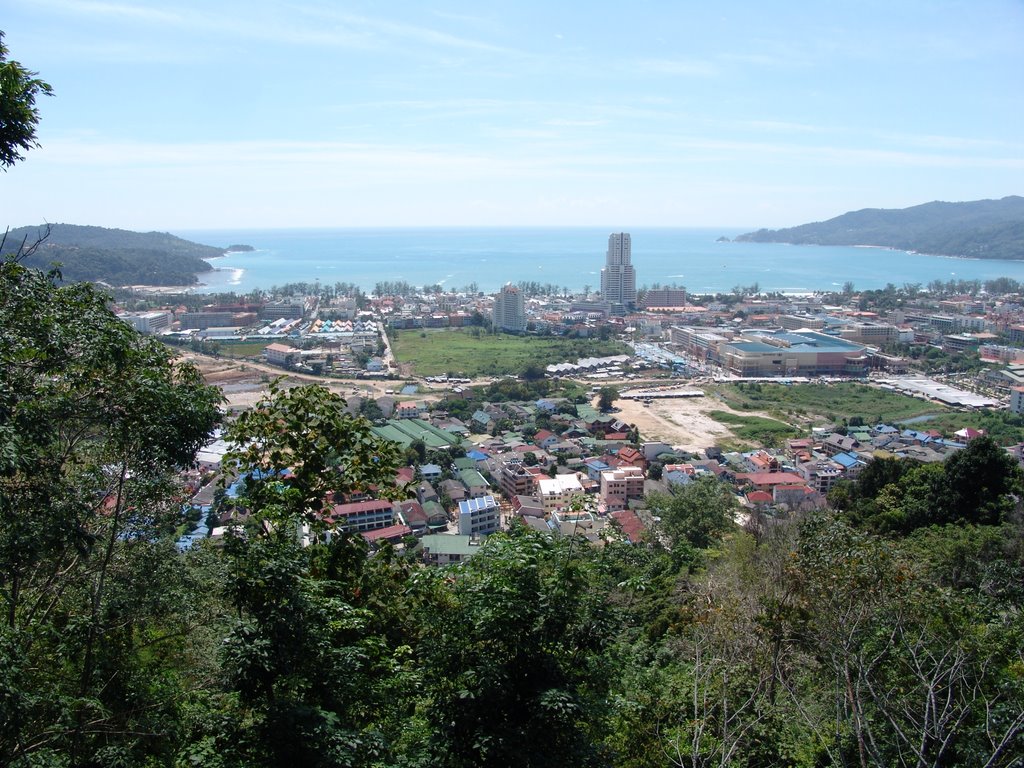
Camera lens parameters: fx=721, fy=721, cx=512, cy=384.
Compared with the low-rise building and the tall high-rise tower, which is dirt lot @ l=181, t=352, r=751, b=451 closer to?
the low-rise building

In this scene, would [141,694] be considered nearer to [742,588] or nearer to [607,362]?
[742,588]

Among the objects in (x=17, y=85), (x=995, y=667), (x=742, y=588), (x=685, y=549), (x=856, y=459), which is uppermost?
(x=17, y=85)

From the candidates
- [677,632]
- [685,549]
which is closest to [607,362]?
[685,549]

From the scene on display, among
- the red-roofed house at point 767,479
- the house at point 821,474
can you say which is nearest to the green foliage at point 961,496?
the red-roofed house at point 767,479

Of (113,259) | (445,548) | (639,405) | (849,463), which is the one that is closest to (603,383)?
(639,405)

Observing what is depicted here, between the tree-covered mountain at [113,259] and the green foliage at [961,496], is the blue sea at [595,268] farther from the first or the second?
the green foliage at [961,496]

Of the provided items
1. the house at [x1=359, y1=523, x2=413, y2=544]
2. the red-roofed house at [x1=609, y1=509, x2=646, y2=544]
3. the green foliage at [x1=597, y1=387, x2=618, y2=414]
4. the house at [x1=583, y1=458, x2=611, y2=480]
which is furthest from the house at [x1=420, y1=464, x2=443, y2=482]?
the green foliage at [x1=597, y1=387, x2=618, y2=414]
